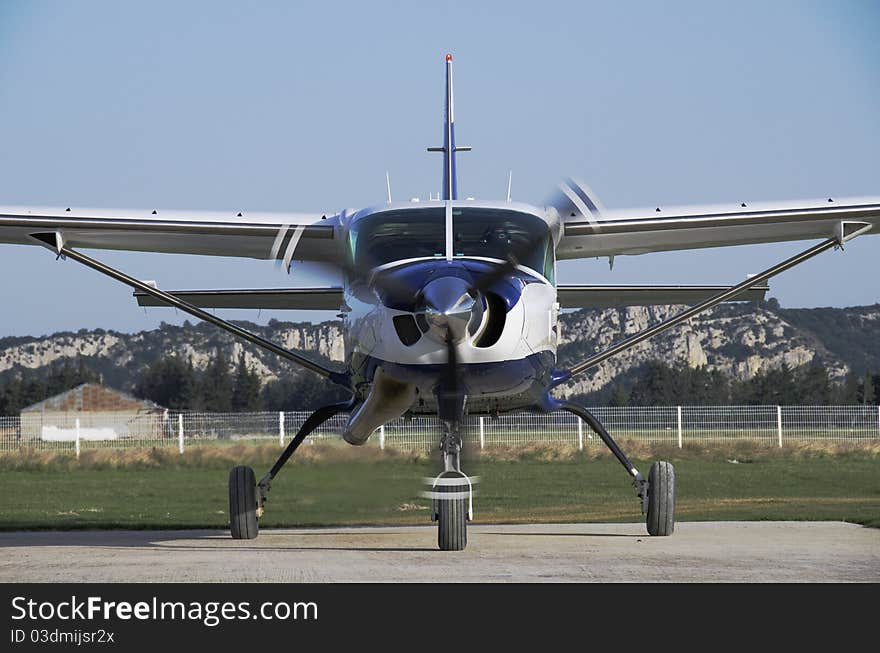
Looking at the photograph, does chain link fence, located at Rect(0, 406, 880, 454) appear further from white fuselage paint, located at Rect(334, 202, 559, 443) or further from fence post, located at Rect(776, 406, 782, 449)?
white fuselage paint, located at Rect(334, 202, 559, 443)

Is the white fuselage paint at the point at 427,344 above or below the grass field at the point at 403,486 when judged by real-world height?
above

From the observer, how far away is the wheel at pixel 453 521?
10898 millimetres

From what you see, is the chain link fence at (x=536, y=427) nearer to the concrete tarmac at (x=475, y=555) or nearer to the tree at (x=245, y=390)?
the tree at (x=245, y=390)

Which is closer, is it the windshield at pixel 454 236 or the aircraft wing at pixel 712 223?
the windshield at pixel 454 236

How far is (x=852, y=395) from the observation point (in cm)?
4603

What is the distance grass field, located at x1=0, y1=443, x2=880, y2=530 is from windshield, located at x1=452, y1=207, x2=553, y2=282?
181cm

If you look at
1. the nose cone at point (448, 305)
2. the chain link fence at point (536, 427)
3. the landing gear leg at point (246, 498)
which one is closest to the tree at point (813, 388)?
the chain link fence at point (536, 427)

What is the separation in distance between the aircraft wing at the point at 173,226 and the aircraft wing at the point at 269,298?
1.69m

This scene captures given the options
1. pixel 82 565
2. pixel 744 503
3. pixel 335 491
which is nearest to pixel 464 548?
pixel 335 491

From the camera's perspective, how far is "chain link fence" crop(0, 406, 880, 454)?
31750 mm

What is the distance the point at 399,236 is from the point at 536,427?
924 inches


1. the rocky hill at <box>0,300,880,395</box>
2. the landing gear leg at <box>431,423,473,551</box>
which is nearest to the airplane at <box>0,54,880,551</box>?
the landing gear leg at <box>431,423,473,551</box>
